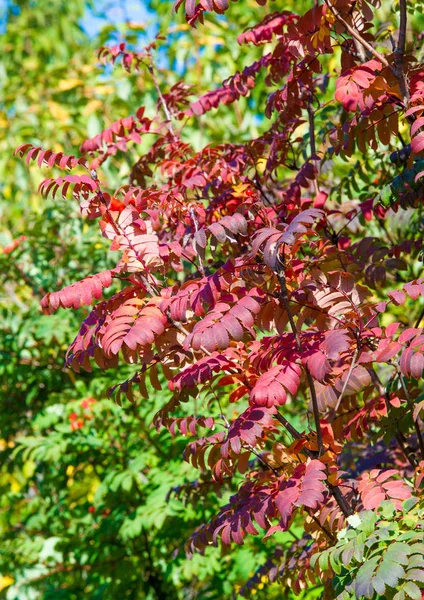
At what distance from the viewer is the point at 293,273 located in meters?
1.91

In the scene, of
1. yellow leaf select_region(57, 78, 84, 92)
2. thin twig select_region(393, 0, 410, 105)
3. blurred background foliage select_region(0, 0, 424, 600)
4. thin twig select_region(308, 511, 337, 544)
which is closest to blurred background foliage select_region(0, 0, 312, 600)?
blurred background foliage select_region(0, 0, 424, 600)

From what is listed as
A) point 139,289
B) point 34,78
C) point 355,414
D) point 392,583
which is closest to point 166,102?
point 139,289

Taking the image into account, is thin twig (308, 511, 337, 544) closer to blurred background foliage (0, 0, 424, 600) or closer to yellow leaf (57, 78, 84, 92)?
blurred background foliage (0, 0, 424, 600)

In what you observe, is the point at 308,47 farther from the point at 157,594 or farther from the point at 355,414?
the point at 157,594

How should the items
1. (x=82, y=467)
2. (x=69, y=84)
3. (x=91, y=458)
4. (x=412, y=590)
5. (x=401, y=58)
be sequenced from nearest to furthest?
(x=412, y=590), (x=401, y=58), (x=91, y=458), (x=82, y=467), (x=69, y=84)

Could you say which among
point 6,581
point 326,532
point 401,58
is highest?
point 401,58

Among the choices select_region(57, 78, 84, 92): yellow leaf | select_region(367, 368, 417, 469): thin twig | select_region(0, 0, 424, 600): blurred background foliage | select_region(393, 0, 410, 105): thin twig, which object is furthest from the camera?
select_region(57, 78, 84, 92): yellow leaf

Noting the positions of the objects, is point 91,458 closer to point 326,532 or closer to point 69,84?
point 326,532

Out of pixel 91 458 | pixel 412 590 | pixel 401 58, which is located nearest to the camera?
pixel 412 590

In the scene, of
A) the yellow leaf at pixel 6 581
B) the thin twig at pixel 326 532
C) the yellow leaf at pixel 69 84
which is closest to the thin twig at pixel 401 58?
the thin twig at pixel 326 532

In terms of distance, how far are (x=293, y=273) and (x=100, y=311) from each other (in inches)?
20.3

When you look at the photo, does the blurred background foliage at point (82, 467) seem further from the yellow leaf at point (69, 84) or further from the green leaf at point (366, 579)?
the green leaf at point (366, 579)

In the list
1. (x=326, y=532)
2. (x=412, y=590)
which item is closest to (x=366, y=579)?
(x=412, y=590)

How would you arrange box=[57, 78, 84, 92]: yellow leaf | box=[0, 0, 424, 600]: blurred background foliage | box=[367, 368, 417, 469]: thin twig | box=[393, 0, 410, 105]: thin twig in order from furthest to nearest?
box=[57, 78, 84, 92]: yellow leaf
box=[0, 0, 424, 600]: blurred background foliage
box=[367, 368, 417, 469]: thin twig
box=[393, 0, 410, 105]: thin twig
